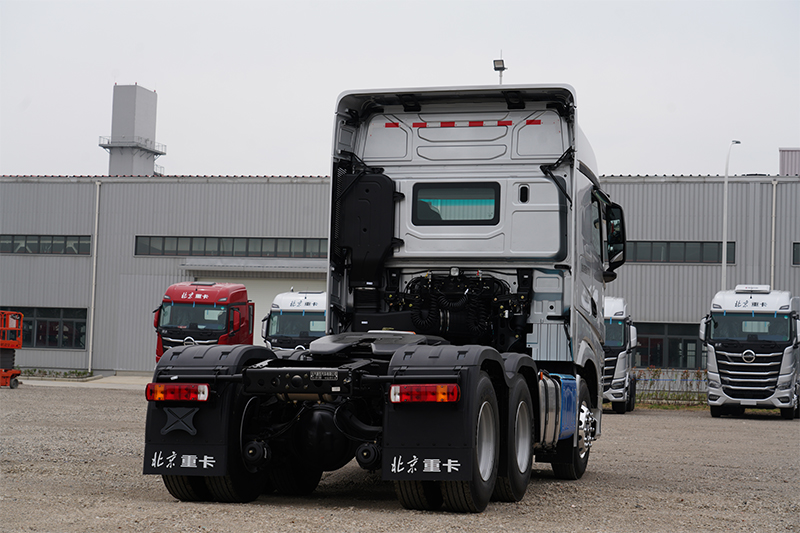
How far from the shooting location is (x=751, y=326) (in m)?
25.5

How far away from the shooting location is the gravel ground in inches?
251

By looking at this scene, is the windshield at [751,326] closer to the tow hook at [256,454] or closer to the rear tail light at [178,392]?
the tow hook at [256,454]

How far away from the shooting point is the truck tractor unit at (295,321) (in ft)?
91.6

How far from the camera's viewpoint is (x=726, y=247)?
35.3 m

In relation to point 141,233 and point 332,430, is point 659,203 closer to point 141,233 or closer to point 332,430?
point 141,233

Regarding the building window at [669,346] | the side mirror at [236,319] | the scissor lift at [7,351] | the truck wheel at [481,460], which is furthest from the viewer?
the building window at [669,346]

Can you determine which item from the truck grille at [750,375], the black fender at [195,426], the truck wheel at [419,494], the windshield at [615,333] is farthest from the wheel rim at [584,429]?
the windshield at [615,333]

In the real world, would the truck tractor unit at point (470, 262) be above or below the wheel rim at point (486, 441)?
above

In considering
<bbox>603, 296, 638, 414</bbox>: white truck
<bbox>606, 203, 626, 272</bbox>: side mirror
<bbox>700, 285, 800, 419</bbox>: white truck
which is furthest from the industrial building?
<bbox>606, 203, 626, 272</bbox>: side mirror

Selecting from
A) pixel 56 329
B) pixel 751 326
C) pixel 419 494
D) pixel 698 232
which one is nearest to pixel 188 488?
pixel 419 494

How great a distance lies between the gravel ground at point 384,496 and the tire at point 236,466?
16 centimetres

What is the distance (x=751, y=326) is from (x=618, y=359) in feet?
12.2

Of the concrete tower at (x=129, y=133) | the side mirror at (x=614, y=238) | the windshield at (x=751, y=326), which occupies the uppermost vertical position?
the concrete tower at (x=129, y=133)

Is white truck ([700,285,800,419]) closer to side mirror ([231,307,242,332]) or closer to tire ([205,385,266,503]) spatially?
side mirror ([231,307,242,332])
